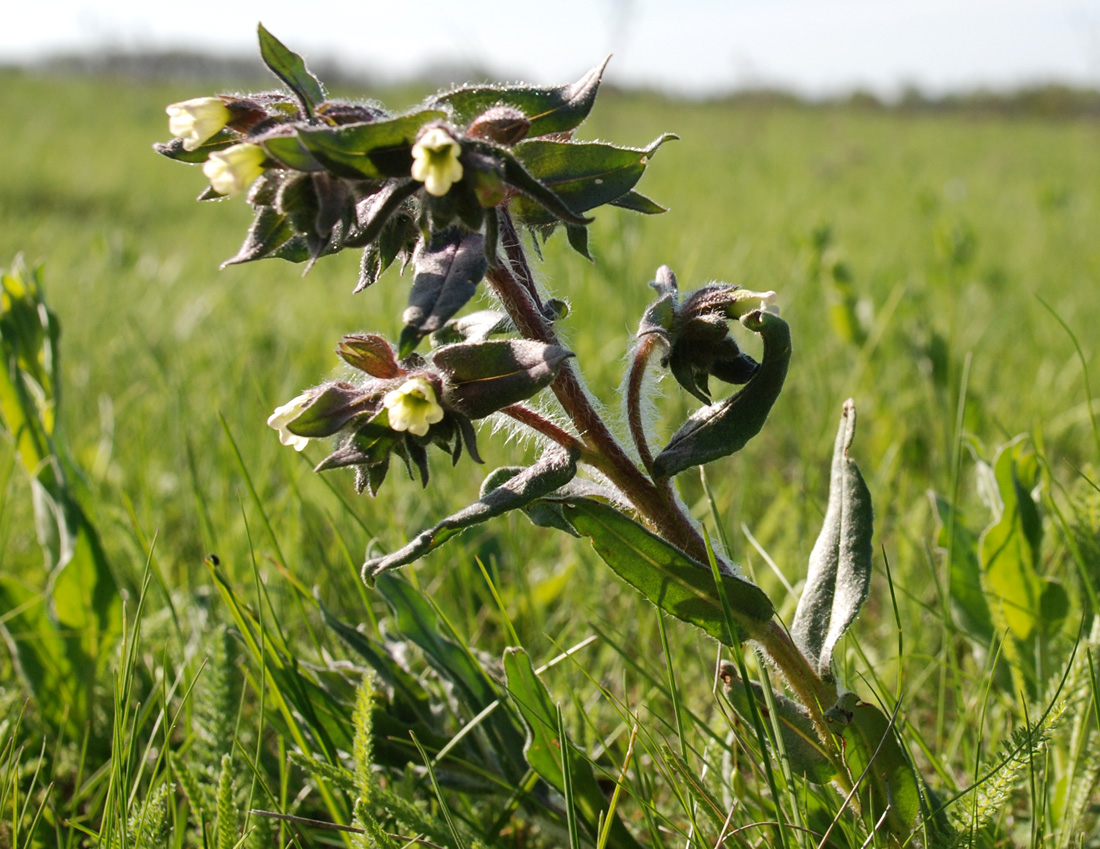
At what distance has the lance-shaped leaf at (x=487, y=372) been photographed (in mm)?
1013

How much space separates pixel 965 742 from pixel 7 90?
20.3 metres

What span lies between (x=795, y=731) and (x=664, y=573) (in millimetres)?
259

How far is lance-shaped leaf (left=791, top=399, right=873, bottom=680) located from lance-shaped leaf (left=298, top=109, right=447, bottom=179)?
63cm

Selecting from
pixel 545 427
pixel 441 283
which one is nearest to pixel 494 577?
pixel 545 427

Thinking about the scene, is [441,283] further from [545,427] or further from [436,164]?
[545,427]

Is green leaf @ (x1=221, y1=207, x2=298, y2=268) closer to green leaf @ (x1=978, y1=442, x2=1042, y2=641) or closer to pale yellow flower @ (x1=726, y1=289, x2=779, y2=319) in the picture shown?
pale yellow flower @ (x1=726, y1=289, x2=779, y2=319)

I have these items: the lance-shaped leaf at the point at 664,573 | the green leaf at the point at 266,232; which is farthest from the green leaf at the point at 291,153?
the lance-shaped leaf at the point at 664,573

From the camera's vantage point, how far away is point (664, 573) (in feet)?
3.60

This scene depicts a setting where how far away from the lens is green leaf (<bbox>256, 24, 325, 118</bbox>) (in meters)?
1.04

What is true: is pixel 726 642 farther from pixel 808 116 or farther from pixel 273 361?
pixel 808 116

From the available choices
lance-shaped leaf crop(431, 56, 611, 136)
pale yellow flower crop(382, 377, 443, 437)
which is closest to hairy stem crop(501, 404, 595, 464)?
pale yellow flower crop(382, 377, 443, 437)

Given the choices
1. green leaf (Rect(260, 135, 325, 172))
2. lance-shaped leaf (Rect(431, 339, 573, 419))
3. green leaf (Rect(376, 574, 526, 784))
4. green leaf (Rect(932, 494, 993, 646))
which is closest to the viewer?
green leaf (Rect(260, 135, 325, 172))

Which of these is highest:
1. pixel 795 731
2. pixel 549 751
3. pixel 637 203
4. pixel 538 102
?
pixel 538 102

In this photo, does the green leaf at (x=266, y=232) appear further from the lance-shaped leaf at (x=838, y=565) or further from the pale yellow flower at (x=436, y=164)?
the lance-shaped leaf at (x=838, y=565)
